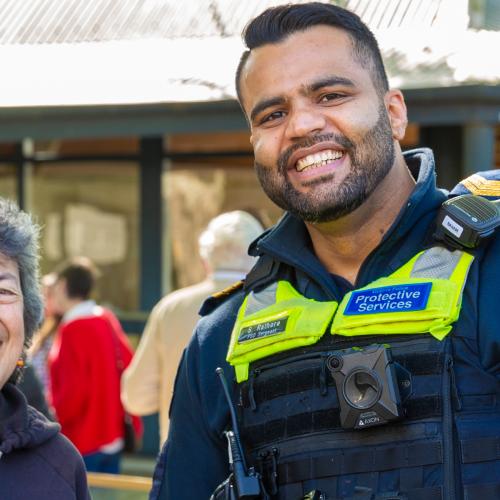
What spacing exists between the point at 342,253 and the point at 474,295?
366 mm

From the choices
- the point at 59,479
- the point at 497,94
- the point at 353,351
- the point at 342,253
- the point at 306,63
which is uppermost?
the point at 497,94

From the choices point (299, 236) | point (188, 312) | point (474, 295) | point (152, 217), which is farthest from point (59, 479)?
point (152, 217)

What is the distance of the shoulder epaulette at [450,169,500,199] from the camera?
2.43 m

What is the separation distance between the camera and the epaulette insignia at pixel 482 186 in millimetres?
2434

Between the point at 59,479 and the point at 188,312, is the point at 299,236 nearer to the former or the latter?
the point at 59,479

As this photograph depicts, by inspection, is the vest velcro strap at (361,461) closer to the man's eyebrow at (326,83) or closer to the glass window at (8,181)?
the man's eyebrow at (326,83)

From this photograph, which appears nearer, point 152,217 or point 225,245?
point 225,245

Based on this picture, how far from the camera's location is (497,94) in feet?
18.5

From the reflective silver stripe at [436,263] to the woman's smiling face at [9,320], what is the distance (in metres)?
0.90

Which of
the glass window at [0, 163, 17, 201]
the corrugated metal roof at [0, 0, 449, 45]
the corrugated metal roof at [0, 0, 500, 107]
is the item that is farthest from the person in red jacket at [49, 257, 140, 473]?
the glass window at [0, 163, 17, 201]

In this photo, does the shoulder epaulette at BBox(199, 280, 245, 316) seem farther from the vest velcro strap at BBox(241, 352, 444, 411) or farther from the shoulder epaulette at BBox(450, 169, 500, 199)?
the shoulder epaulette at BBox(450, 169, 500, 199)

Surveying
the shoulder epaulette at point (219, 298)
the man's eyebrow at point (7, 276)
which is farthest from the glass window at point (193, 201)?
the man's eyebrow at point (7, 276)

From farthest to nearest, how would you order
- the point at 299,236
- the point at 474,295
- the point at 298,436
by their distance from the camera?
the point at 299,236, the point at 298,436, the point at 474,295

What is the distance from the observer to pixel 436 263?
232cm
